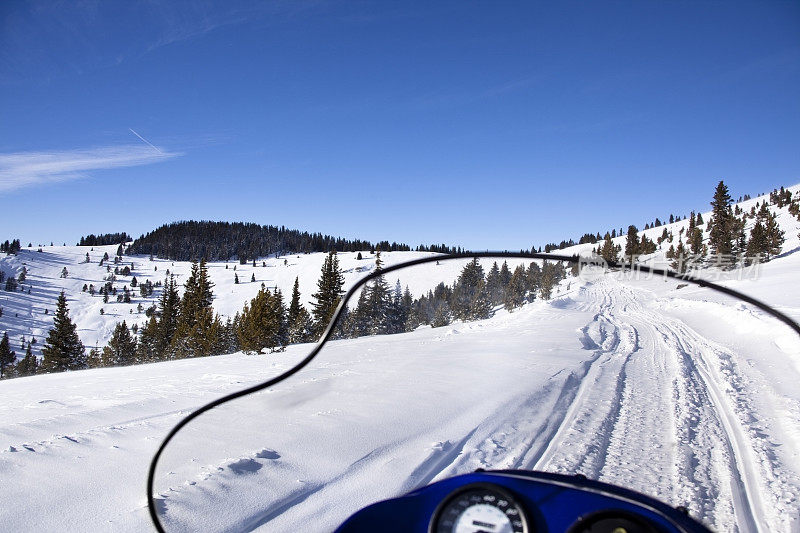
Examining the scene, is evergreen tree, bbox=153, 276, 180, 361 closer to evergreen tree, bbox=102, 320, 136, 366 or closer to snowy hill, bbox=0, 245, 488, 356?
evergreen tree, bbox=102, 320, 136, 366

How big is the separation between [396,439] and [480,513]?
7.88 ft

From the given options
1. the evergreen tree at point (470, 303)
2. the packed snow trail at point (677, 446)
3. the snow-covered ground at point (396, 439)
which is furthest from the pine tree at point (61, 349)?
the packed snow trail at point (677, 446)

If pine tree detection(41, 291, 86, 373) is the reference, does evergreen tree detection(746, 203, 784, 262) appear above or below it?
above

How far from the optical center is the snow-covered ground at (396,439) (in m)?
2.50

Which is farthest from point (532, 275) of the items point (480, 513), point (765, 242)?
point (765, 242)

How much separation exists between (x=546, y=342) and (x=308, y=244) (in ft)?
609

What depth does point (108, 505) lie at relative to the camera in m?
2.37

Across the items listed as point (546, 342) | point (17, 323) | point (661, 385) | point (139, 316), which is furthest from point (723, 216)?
point (17, 323)

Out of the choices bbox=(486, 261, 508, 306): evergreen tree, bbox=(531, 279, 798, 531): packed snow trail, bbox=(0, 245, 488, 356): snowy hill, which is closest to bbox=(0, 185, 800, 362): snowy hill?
bbox=(0, 245, 488, 356): snowy hill

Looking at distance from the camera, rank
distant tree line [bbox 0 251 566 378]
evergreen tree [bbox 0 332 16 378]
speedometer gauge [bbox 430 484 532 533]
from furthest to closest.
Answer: evergreen tree [bbox 0 332 16 378] → distant tree line [bbox 0 251 566 378] → speedometer gauge [bbox 430 484 532 533]

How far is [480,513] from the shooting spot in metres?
1.41

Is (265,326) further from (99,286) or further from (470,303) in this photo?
(99,286)

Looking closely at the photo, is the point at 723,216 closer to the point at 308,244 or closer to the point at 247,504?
the point at 247,504

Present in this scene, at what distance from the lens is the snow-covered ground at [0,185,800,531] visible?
2.50 meters
